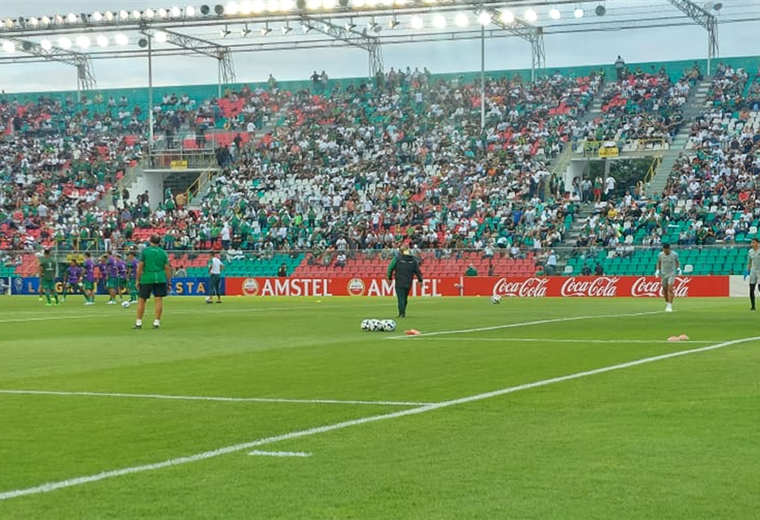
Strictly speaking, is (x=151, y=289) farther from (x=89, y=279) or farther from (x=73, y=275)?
(x=73, y=275)

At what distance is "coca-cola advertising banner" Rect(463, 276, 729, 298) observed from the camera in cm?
4675

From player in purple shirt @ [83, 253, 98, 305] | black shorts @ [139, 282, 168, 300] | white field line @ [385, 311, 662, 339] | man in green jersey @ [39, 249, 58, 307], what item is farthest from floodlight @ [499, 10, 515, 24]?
black shorts @ [139, 282, 168, 300]

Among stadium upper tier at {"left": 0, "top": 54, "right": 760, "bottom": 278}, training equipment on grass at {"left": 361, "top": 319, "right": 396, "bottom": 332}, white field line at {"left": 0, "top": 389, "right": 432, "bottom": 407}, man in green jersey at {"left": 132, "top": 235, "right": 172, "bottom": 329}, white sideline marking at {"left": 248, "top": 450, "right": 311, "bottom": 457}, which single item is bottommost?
training equipment on grass at {"left": 361, "top": 319, "right": 396, "bottom": 332}

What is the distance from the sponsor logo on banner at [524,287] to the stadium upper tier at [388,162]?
1.33m

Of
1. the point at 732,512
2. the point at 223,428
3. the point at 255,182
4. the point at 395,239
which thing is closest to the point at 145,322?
the point at 223,428

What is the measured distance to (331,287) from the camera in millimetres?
52031

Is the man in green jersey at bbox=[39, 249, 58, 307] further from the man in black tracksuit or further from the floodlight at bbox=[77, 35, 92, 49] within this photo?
the floodlight at bbox=[77, 35, 92, 49]

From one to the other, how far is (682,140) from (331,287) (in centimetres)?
1987

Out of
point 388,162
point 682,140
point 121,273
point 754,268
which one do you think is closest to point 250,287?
point 121,273

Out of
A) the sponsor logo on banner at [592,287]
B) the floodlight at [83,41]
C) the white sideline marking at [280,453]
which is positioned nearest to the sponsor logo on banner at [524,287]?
the sponsor logo on banner at [592,287]

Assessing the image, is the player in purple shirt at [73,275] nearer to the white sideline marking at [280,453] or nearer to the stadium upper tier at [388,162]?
the stadium upper tier at [388,162]

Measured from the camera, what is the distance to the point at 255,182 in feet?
213

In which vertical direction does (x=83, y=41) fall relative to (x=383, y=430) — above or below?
above

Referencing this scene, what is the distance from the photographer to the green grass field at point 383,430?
713 cm
